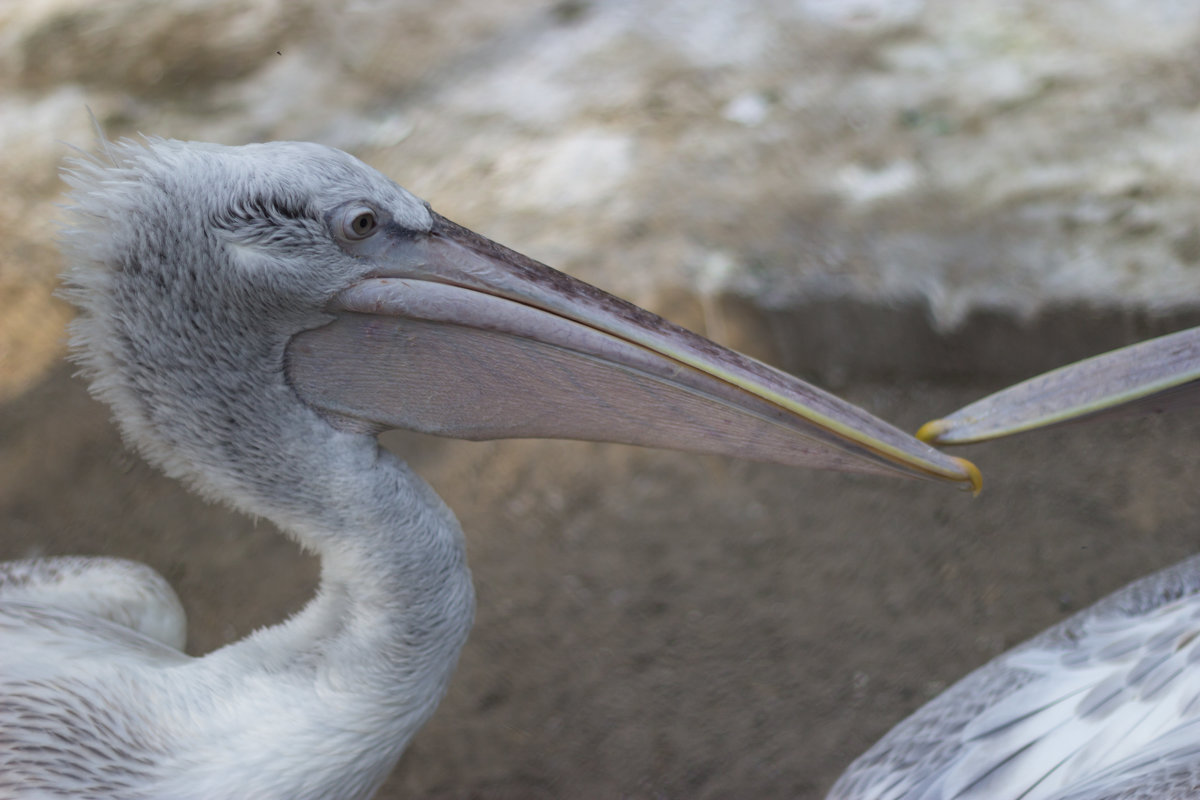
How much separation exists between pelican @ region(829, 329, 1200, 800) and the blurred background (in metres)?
0.58

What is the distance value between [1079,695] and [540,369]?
0.98m

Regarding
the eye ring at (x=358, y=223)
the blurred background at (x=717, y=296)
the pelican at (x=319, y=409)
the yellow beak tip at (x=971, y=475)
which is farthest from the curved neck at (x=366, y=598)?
the blurred background at (x=717, y=296)

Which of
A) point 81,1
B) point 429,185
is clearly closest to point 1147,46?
point 429,185

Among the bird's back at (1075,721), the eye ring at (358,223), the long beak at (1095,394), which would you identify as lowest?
the bird's back at (1075,721)

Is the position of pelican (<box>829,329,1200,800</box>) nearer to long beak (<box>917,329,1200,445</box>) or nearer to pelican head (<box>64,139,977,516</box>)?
long beak (<box>917,329,1200,445</box>)

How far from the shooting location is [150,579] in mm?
1967

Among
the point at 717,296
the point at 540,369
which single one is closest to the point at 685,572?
the point at 717,296

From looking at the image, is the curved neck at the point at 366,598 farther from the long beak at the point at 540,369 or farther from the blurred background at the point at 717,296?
the blurred background at the point at 717,296

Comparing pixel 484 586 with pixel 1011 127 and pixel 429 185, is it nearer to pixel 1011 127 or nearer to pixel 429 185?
pixel 429 185

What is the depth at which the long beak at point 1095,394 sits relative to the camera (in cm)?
164

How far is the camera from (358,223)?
4.55ft

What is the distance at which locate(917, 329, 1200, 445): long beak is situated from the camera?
5.39 feet

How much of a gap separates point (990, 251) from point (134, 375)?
8.34 ft

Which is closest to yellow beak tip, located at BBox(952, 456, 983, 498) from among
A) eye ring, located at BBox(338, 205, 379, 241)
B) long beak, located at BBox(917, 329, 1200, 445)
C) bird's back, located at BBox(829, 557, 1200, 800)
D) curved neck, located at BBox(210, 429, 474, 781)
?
long beak, located at BBox(917, 329, 1200, 445)
